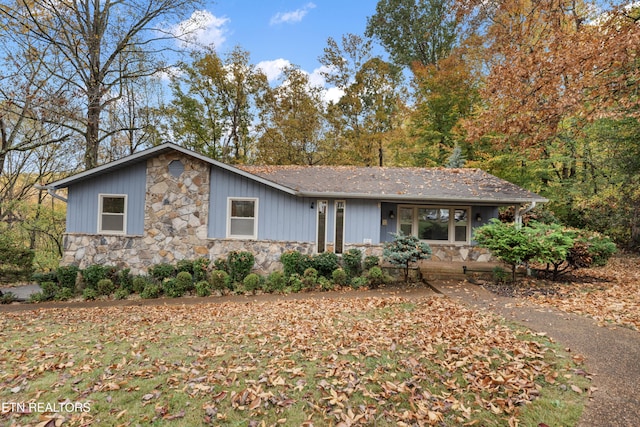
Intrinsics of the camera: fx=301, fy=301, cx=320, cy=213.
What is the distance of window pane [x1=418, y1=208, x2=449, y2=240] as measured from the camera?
10711 mm

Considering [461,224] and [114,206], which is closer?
[114,206]

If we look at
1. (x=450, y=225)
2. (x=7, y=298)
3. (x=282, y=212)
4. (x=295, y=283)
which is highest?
(x=282, y=212)

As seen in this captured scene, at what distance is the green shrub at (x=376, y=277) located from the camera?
28.5ft

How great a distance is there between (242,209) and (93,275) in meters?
4.76

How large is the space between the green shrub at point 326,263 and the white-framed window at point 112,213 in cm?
620

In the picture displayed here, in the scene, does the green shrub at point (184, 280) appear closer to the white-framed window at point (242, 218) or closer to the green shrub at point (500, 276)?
the white-framed window at point (242, 218)

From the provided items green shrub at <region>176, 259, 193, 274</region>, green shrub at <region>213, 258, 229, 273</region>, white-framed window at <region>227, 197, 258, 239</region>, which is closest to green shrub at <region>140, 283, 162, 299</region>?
green shrub at <region>176, 259, 193, 274</region>

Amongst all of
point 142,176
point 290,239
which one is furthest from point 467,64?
point 142,176

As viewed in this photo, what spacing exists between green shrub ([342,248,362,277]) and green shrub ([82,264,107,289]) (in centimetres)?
728

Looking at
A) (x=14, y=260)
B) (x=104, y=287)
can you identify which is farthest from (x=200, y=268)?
(x=14, y=260)

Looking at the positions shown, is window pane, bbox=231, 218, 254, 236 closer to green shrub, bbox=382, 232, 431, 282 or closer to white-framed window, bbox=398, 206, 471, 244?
green shrub, bbox=382, 232, 431, 282

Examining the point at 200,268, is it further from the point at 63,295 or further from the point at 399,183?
the point at 399,183

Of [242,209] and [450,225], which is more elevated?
[242,209]

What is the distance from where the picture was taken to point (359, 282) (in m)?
8.76
